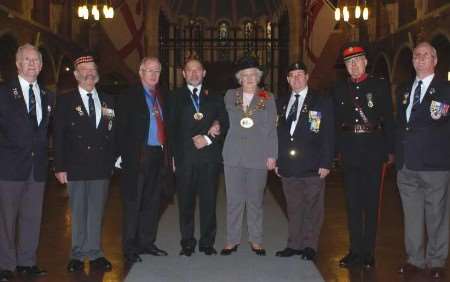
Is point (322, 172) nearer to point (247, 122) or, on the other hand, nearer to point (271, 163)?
point (271, 163)

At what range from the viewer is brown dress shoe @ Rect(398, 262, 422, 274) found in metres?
4.94

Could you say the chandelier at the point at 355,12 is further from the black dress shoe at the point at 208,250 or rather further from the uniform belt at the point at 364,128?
the black dress shoe at the point at 208,250

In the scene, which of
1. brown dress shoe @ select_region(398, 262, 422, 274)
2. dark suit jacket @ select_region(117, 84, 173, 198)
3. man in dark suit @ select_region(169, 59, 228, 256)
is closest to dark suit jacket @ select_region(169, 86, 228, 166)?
man in dark suit @ select_region(169, 59, 228, 256)

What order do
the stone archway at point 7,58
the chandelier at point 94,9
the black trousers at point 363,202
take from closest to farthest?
the black trousers at point 363,202 → the stone archway at point 7,58 → the chandelier at point 94,9

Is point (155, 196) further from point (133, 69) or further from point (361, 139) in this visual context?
point (133, 69)

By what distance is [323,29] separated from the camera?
19062 millimetres

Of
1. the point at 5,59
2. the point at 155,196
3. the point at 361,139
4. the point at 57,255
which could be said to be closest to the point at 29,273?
the point at 57,255

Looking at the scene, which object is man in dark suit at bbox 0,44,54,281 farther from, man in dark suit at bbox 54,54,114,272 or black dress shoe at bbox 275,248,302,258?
black dress shoe at bbox 275,248,302,258

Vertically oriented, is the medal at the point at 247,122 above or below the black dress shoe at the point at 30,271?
above

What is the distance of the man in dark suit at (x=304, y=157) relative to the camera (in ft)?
17.6

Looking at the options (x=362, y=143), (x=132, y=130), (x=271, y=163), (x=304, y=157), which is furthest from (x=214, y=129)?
(x=362, y=143)

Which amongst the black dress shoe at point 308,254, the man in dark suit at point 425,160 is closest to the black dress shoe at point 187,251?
the black dress shoe at point 308,254

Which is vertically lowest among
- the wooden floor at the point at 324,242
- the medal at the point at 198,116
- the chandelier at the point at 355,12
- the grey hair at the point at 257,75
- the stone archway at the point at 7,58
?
the wooden floor at the point at 324,242

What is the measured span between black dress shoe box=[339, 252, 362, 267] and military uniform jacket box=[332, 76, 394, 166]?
0.78 metres
